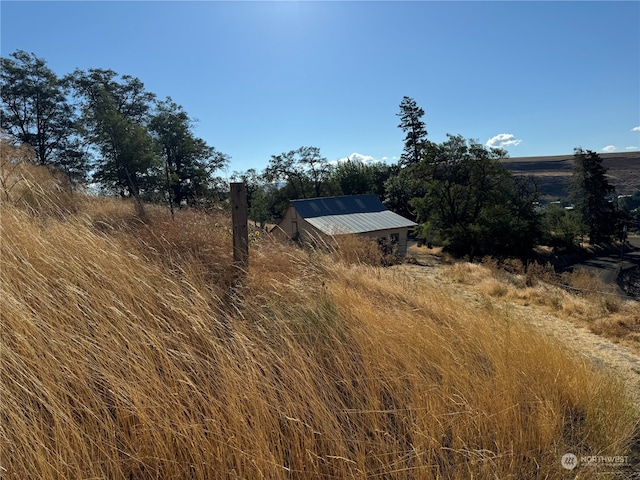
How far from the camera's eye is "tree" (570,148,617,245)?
39.4 m

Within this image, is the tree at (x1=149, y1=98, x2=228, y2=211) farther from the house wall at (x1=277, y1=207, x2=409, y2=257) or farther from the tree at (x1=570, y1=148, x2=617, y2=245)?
the tree at (x1=570, y1=148, x2=617, y2=245)

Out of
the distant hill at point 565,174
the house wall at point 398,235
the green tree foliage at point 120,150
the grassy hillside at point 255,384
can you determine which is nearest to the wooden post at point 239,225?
the grassy hillside at point 255,384

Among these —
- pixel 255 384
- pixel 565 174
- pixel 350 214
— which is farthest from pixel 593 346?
pixel 565 174

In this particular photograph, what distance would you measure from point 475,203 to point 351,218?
13140 mm

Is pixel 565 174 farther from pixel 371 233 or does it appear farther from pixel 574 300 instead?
pixel 574 300

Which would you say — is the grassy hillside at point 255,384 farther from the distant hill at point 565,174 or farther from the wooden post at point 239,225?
the distant hill at point 565,174

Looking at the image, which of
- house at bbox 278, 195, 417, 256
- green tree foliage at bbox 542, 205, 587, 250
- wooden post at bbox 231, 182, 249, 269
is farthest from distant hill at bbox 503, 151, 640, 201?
wooden post at bbox 231, 182, 249, 269

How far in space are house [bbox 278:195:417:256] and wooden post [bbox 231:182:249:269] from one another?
18.5m

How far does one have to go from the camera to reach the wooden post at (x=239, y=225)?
3549 mm

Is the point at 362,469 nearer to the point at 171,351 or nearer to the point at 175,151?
the point at 171,351

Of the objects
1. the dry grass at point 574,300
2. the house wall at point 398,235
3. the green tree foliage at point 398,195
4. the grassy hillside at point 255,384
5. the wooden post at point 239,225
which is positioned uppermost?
the green tree foliage at point 398,195

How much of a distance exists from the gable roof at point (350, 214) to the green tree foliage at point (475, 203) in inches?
265

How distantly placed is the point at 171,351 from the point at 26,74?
2528 centimetres

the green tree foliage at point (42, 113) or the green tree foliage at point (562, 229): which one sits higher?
the green tree foliage at point (42, 113)
